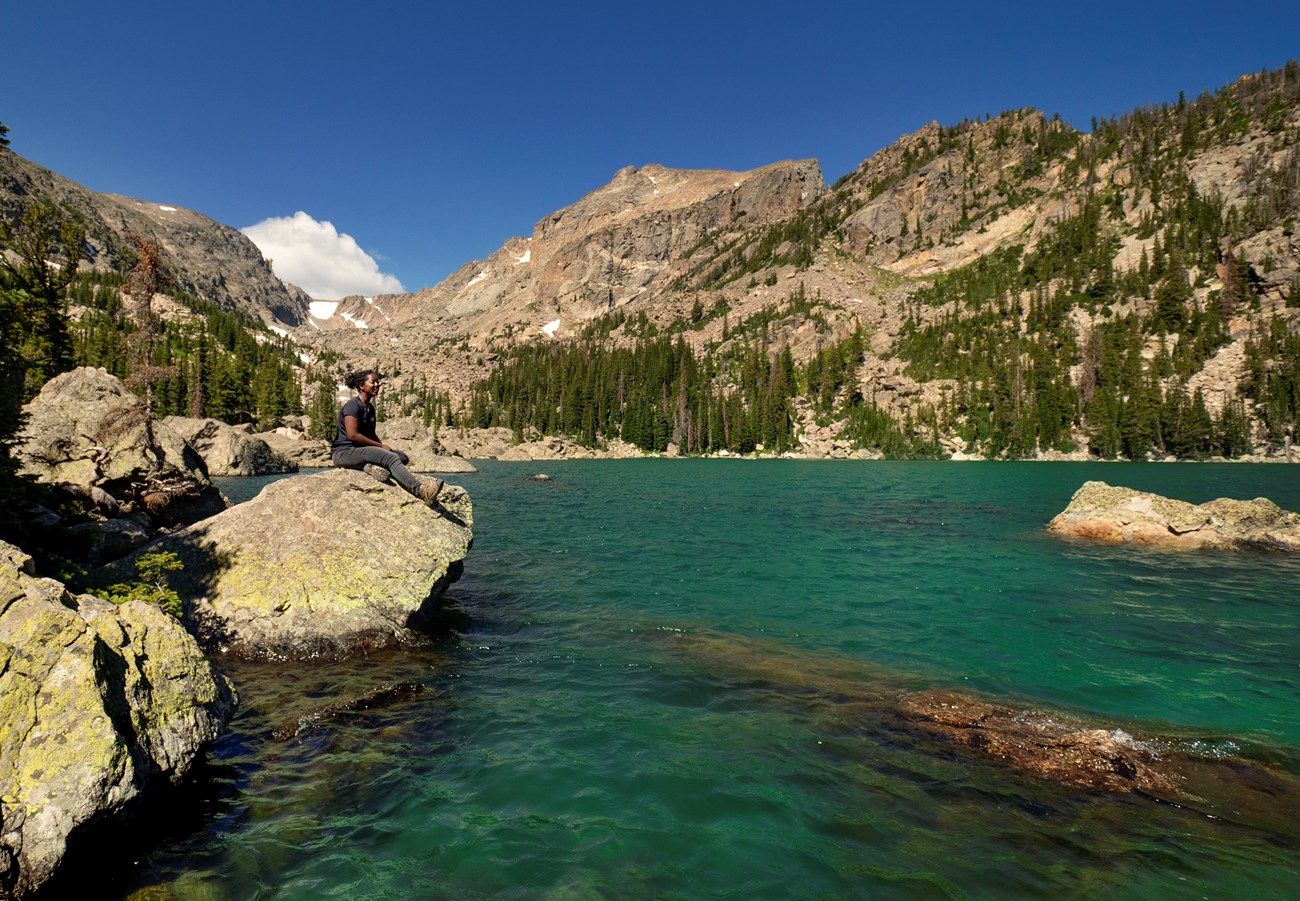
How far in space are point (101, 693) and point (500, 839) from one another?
3764 millimetres

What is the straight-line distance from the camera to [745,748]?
24.3ft

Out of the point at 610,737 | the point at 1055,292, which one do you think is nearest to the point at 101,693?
the point at 610,737

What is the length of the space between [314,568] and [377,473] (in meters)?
2.70

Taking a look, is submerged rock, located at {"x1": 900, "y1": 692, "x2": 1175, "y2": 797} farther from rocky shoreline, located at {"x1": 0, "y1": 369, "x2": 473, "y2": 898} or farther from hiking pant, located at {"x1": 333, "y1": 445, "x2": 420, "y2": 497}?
hiking pant, located at {"x1": 333, "y1": 445, "x2": 420, "y2": 497}

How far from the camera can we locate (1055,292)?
14875 centimetres

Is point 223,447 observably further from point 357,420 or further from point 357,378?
point 357,378

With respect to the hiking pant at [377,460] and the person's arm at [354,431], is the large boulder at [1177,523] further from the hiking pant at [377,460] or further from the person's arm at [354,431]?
the person's arm at [354,431]

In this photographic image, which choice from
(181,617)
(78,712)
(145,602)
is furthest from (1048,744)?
(181,617)

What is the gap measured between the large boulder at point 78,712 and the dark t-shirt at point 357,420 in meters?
6.46

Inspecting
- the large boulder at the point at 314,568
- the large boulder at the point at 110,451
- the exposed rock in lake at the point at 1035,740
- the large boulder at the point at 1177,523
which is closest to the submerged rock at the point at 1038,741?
the exposed rock in lake at the point at 1035,740

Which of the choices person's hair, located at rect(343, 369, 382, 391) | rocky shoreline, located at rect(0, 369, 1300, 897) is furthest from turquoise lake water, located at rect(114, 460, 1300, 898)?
person's hair, located at rect(343, 369, 382, 391)

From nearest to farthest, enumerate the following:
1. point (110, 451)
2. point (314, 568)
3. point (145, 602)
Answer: point (145, 602) < point (314, 568) < point (110, 451)

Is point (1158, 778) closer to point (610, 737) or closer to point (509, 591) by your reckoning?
point (610, 737)

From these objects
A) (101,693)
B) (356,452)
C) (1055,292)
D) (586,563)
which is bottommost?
(586,563)
